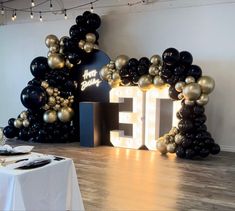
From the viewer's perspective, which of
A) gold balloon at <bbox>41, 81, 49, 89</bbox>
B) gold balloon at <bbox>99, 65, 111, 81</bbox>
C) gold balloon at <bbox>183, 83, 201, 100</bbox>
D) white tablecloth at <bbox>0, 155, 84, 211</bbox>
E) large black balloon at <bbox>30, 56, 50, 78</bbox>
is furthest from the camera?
large black balloon at <bbox>30, 56, 50, 78</bbox>

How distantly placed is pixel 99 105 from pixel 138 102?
0.83m

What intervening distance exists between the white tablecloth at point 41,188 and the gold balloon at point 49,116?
13.4 ft

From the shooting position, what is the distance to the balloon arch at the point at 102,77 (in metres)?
5.07

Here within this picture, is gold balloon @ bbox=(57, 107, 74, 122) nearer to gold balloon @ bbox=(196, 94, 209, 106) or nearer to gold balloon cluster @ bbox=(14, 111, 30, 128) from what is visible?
gold balloon cluster @ bbox=(14, 111, 30, 128)

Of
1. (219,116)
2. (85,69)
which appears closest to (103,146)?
(85,69)

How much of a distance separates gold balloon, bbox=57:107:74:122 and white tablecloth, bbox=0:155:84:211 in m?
4.08

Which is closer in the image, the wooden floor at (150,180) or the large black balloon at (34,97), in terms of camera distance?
the wooden floor at (150,180)

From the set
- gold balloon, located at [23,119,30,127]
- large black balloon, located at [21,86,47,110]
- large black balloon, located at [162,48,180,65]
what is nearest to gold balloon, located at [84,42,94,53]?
large black balloon, located at [21,86,47,110]

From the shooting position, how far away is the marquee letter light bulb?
5.79 m

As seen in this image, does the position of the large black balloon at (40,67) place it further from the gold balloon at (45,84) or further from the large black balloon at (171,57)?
the large black balloon at (171,57)

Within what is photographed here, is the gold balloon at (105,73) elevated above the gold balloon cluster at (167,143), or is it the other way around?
the gold balloon at (105,73)

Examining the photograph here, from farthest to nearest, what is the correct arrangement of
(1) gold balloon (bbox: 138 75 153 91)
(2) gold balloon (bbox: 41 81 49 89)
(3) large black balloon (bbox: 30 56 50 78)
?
(3) large black balloon (bbox: 30 56 50 78) < (2) gold balloon (bbox: 41 81 49 89) < (1) gold balloon (bbox: 138 75 153 91)

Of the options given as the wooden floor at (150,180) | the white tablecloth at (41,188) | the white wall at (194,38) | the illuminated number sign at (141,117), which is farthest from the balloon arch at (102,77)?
the white tablecloth at (41,188)

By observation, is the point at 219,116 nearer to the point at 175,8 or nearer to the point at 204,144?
the point at 204,144
